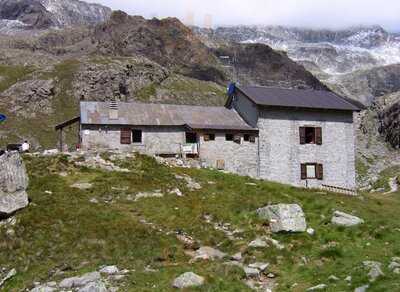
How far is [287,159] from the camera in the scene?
5381 cm

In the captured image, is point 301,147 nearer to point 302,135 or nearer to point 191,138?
point 302,135

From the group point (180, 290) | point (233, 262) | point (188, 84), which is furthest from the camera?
point (188, 84)

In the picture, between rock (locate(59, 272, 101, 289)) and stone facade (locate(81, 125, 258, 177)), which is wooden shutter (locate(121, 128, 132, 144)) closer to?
stone facade (locate(81, 125, 258, 177))

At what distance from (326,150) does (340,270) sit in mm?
34745

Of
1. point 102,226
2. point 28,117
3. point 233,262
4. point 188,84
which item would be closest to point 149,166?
point 102,226

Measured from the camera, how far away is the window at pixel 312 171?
5419cm

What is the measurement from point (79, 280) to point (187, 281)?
4595 millimetres

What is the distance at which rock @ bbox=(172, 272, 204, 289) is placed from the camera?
20.9 m

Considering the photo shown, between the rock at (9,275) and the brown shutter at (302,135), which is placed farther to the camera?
the brown shutter at (302,135)

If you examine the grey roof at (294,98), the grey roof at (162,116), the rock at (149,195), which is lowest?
the rock at (149,195)

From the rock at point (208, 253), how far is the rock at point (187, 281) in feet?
10.7

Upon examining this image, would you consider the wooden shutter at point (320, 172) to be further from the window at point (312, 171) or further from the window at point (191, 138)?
the window at point (191, 138)

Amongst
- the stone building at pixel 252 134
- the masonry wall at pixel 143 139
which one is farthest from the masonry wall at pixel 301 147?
the masonry wall at pixel 143 139

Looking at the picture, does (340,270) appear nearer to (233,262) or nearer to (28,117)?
(233,262)
